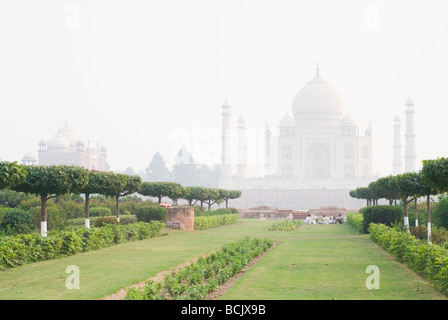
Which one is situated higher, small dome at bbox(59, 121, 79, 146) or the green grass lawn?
small dome at bbox(59, 121, 79, 146)

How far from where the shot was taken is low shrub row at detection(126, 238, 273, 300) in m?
9.38

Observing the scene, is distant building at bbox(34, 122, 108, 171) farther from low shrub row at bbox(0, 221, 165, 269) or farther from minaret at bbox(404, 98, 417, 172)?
low shrub row at bbox(0, 221, 165, 269)

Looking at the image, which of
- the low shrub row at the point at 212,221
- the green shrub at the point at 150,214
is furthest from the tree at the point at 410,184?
the low shrub row at the point at 212,221

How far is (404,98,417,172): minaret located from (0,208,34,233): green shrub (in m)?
57.6

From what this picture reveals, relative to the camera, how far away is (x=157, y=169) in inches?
4395

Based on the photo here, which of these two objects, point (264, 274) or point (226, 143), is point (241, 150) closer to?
point (226, 143)

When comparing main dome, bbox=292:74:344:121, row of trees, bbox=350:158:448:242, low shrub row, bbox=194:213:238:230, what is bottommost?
low shrub row, bbox=194:213:238:230

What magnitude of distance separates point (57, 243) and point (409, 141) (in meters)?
63.1

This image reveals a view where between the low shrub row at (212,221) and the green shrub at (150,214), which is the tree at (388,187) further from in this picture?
the green shrub at (150,214)

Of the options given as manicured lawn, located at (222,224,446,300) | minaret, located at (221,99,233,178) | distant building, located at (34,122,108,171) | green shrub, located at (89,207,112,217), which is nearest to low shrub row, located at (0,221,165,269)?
manicured lawn, located at (222,224,446,300)

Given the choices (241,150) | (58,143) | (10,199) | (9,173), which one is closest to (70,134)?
(58,143)

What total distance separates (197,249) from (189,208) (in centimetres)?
917

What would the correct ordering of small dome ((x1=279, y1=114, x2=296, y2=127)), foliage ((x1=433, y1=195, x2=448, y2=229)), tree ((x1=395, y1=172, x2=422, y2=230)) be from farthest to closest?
small dome ((x1=279, y1=114, x2=296, y2=127)) → foliage ((x1=433, y1=195, x2=448, y2=229)) → tree ((x1=395, y1=172, x2=422, y2=230))
